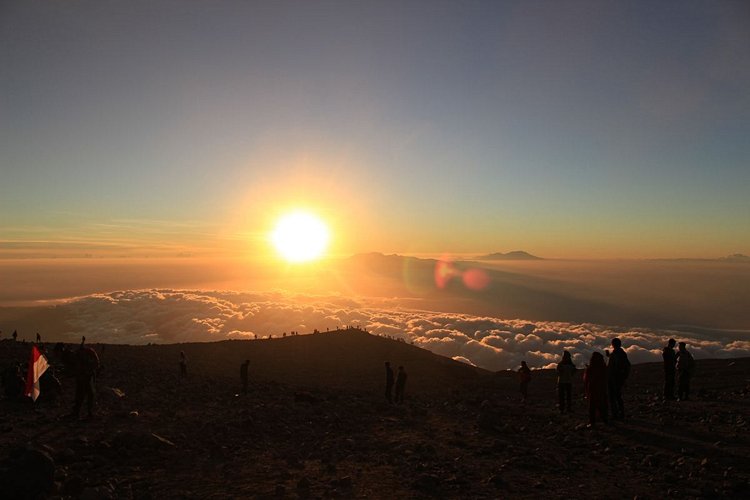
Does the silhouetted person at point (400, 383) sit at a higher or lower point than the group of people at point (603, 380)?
lower

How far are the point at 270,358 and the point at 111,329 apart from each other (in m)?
106

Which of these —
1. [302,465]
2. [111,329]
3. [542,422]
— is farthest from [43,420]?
[111,329]

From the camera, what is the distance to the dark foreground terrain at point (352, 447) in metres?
7.52

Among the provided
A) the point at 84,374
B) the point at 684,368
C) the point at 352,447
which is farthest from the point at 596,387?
the point at 84,374

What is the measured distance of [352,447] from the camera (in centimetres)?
1029

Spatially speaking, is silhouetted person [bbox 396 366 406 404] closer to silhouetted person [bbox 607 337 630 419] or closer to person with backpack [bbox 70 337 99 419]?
silhouetted person [bbox 607 337 630 419]

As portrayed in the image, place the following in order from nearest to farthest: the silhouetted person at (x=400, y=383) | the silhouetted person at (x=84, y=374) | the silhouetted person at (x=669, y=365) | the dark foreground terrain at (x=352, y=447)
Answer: the dark foreground terrain at (x=352, y=447), the silhouetted person at (x=84, y=374), the silhouetted person at (x=669, y=365), the silhouetted person at (x=400, y=383)

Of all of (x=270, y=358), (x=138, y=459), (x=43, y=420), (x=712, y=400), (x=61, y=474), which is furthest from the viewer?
(x=270, y=358)

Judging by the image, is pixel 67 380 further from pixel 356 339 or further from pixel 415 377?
pixel 356 339

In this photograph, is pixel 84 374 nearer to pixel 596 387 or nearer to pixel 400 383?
pixel 400 383

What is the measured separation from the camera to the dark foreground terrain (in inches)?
296

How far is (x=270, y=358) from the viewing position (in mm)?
31609

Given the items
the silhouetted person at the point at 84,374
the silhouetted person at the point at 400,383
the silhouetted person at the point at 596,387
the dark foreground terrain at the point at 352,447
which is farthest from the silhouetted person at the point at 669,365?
the silhouetted person at the point at 84,374

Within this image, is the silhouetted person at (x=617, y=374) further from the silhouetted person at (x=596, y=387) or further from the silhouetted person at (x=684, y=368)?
the silhouetted person at (x=684, y=368)
